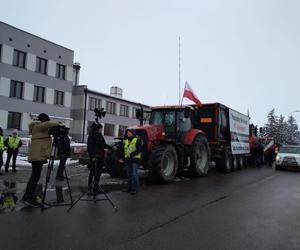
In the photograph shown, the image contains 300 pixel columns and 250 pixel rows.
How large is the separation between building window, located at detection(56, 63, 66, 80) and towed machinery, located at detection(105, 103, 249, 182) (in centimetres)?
2126

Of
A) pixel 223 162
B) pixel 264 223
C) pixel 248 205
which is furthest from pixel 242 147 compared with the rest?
pixel 264 223

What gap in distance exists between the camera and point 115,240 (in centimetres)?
435

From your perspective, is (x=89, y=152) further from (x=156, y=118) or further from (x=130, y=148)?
(x=156, y=118)

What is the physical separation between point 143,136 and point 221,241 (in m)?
5.60

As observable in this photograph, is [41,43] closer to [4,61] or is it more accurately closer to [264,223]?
[4,61]

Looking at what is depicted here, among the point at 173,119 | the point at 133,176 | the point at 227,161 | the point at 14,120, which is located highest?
the point at 14,120

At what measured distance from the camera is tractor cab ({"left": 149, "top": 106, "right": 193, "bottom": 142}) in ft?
36.1

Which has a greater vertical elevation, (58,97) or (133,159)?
(58,97)

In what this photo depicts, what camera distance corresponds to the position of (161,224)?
5.24 m

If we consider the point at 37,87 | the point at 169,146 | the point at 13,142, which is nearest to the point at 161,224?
the point at 169,146

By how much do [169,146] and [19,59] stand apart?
23060 millimetres

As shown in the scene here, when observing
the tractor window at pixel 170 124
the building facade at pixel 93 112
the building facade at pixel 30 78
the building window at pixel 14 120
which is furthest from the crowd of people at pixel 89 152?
the building facade at pixel 93 112

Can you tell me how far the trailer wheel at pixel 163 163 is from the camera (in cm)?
925

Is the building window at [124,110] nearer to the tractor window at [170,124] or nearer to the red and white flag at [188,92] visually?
the red and white flag at [188,92]
